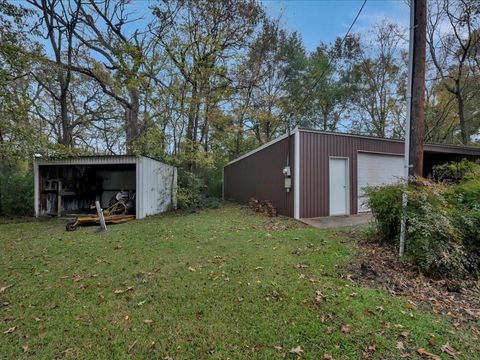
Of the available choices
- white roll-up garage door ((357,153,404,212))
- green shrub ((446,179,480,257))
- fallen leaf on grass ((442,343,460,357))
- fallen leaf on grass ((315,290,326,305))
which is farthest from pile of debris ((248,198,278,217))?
fallen leaf on grass ((442,343,460,357))

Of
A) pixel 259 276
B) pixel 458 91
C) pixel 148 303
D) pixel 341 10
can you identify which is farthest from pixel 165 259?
pixel 458 91

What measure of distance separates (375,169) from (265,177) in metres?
3.92

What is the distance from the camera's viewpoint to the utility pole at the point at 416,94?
177 inches

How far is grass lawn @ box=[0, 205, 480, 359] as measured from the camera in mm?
2336

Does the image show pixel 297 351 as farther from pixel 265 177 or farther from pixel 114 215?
pixel 265 177

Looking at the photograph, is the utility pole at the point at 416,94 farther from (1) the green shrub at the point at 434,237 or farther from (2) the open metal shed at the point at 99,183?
(2) the open metal shed at the point at 99,183

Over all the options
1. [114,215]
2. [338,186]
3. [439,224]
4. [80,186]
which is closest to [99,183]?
[80,186]

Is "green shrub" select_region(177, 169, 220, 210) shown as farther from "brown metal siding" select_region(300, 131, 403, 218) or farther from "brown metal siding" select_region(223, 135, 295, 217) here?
"brown metal siding" select_region(300, 131, 403, 218)

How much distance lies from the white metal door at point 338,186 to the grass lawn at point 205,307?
3.47 metres

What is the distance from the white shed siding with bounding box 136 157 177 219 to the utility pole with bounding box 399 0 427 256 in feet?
24.9

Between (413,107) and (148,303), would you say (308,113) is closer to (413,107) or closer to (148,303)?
(413,107)

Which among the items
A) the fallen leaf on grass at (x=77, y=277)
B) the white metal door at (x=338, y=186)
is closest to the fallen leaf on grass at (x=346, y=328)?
the fallen leaf on grass at (x=77, y=277)

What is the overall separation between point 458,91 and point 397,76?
13.1 ft

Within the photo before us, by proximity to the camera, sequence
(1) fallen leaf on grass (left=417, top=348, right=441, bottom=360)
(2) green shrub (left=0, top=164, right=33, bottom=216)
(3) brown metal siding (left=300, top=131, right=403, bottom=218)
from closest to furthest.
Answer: (1) fallen leaf on grass (left=417, top=348, right=441, bottom=360), (3) brown metal siding (left=300, top=131, right=403, bottom=218), (2) green shrub (left=0, top=164, right=33, bottom=216)
